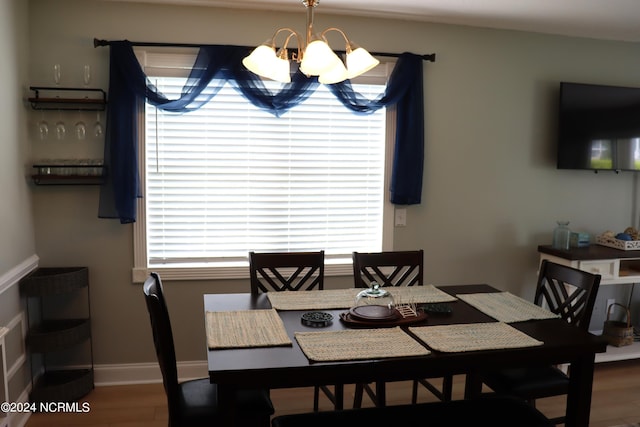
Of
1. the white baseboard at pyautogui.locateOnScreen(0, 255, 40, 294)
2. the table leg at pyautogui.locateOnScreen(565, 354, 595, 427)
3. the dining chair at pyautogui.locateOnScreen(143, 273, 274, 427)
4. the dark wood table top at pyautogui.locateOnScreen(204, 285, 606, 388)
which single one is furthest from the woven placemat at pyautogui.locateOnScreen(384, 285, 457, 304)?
the white baseboard at pyautogui.locateOnScreen(0, 255, 40, 294)

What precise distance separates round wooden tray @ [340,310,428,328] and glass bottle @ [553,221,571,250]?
2.07 meters

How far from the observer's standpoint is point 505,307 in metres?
2.57

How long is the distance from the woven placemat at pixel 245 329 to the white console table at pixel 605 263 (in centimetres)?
239

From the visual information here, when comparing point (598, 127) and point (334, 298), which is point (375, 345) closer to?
point (334, 298)

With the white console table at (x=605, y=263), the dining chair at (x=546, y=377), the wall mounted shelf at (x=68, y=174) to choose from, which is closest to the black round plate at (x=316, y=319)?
the dining chair at (x=546, y=377)

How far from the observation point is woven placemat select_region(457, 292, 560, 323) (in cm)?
242

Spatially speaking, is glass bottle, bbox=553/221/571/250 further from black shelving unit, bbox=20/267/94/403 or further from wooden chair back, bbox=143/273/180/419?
black shelving unit, bbox=20/267/94/403

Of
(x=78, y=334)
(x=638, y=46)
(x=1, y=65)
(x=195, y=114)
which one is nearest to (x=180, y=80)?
(x=195, y=114)

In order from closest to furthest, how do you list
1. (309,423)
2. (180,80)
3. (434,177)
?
(309,423) < (180,80) < (434,177)

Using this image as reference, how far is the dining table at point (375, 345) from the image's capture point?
1.84 metres

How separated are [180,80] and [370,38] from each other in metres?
1.34

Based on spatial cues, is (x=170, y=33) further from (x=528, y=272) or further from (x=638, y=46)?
(x=638, y=46)

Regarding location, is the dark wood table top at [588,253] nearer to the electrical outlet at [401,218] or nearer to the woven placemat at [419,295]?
the electrical outlet at [401,218]

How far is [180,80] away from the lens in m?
3.48
